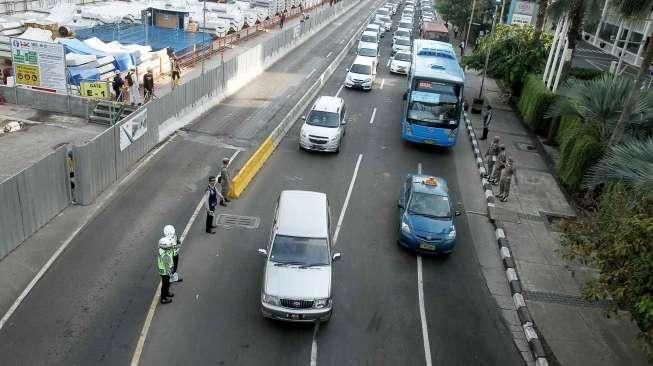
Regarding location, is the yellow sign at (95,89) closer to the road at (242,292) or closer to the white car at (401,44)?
the road at (242,292)

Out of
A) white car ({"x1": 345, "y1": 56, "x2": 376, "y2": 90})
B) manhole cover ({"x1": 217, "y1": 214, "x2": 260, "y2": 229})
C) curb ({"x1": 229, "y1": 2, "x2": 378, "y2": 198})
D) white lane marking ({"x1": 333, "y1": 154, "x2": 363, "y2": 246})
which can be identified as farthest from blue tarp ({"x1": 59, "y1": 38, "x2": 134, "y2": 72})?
manhole cover ({"x1": 217, "y1": 214, "x2": 260, "y2": 229})

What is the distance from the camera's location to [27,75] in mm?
24562

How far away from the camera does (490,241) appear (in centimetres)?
1634

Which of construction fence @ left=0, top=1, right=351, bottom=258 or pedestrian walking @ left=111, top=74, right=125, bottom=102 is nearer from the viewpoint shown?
construction fence @ left=0, top=1, right=351, bottom=258

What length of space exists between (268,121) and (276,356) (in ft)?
53.2

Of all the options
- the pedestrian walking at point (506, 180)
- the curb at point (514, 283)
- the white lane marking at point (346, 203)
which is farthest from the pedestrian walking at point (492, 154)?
the white lane marking at point (346, 203)

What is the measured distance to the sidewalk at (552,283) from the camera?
11969mm

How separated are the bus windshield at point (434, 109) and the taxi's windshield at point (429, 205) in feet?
24.5

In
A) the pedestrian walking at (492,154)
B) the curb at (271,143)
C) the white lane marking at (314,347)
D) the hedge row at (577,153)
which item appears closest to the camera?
the white lane marking at (314,347)

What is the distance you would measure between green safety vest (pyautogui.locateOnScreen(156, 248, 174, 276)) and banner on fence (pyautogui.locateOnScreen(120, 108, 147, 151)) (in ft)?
25.3

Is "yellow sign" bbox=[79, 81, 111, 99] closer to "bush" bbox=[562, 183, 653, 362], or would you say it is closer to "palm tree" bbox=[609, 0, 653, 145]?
"palm tree" bbox=[609, 0, 653, 145]

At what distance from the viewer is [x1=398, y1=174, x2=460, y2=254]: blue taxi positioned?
1452 centimetres

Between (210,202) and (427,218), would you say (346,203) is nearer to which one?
(427,218)

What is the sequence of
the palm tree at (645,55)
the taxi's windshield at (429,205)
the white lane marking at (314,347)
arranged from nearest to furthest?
the white lane marking at (314,347) → the taxi's windshield at (429,205) → the palm tree at (645,55)
